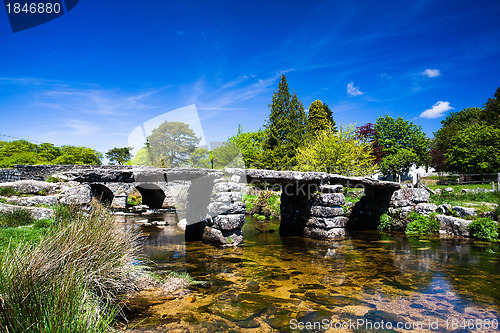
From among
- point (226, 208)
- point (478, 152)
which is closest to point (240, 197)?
point (226, 208)

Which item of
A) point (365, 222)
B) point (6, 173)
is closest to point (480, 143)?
point (365, 222)

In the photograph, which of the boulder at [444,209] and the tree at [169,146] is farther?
the boulder at [444,209]

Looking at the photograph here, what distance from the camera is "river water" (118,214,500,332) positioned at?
3701 mm

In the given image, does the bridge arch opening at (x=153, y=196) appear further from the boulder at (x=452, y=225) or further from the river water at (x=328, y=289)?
the boulder at (x=452, y=225)

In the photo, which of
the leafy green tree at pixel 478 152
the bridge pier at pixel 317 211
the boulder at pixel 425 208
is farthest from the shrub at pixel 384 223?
the leafy green tree at pixel 478 152

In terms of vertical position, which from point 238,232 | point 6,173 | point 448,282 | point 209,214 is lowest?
point 448,282

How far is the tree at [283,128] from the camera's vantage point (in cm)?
3119

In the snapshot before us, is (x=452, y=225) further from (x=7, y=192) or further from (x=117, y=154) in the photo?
(x=117, y=154)

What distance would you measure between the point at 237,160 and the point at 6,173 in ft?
84.2

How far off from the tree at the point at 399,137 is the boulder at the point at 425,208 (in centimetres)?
3087

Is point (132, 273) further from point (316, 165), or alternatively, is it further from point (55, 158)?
point (55, 158)

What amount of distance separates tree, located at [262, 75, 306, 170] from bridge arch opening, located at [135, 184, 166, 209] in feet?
39.5

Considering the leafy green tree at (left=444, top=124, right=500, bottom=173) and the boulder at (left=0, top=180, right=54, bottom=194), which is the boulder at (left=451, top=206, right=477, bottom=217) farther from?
the leafy green tree at (left=444, top=124, right=500, bottom=173)

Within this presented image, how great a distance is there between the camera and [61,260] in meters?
3.10
